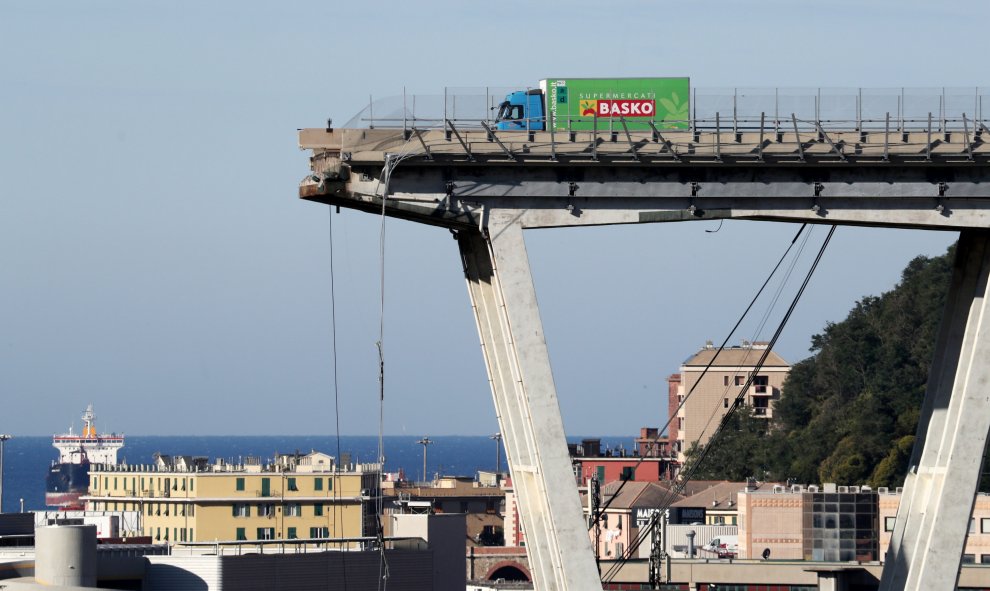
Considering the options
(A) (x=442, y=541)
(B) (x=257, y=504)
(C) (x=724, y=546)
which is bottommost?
(C) (x=724, y=546)

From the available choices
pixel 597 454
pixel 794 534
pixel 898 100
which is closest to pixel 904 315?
pixel 597 454

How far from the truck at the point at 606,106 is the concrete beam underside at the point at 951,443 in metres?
8.19

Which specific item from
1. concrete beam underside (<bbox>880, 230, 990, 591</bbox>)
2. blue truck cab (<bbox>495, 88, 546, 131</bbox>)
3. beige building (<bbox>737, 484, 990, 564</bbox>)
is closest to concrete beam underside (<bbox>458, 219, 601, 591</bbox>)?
blue truck cab (<bbox>495, 88, 546, 131</bbox>)

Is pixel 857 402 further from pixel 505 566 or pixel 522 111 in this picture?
pixel 522 111

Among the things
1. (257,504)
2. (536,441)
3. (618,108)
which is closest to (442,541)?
(536,441)

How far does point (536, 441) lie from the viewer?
46156 millimetres

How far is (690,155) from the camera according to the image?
46.4 metres

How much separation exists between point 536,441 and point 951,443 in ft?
33.2

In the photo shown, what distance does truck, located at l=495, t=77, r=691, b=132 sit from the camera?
153 feet

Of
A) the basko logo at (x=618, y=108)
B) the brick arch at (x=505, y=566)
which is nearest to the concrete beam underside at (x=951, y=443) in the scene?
the basko logo at (x=618, y=108)

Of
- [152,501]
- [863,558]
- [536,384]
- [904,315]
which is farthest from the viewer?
[904,315]

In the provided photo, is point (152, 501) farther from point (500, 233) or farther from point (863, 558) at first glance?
point (500, 233)

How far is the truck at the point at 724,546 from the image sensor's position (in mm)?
135250

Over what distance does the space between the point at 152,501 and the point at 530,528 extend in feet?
369
